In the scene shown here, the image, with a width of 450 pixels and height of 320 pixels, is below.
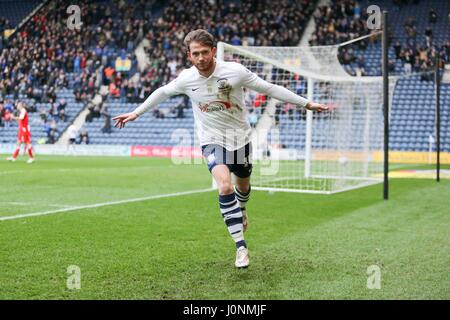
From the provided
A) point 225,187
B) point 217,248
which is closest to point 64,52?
point 217,248

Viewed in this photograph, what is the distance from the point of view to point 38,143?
118ft

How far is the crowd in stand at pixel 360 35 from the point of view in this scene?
31094 mm

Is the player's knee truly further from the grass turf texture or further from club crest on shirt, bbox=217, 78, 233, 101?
club crest on shirt, bbox=217, 78, 233, 101

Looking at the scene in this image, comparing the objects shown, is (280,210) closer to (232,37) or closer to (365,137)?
(365,137)

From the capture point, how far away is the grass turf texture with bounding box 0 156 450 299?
5.01 metres

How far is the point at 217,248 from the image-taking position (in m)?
6.93

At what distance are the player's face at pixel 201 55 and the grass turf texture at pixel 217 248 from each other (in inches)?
76.5

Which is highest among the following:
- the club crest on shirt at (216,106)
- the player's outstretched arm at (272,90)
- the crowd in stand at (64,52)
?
the crowd in stand at (64,52)

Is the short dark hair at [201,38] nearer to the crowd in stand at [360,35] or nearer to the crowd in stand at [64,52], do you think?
the crowd in stand at [360,35]

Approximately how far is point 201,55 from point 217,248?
2.24m

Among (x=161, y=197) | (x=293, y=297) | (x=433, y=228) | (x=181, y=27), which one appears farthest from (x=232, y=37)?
(x=293, y=297)

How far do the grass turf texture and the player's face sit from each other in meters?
1.94

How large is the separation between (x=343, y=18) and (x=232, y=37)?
651 cm

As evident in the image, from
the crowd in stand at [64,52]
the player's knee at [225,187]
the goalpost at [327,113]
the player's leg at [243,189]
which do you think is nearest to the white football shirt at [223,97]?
the player's knee at [225,187]
